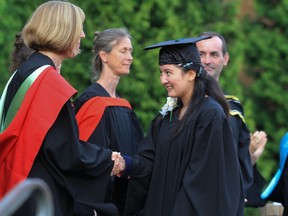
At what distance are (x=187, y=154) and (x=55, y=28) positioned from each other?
130 cm

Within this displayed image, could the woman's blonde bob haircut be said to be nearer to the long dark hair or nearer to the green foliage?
the long dark hair

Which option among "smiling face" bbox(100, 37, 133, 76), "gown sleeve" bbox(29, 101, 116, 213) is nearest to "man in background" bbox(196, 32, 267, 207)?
"smiling face" bbox(100, 37, 133, 76)

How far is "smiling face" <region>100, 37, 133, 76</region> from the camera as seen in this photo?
708 centimetres

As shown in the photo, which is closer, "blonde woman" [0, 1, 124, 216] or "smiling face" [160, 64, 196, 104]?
"blonde woman" [0, 1, 124, 216]

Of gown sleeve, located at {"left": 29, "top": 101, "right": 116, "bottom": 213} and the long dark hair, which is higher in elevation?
the long dark hair

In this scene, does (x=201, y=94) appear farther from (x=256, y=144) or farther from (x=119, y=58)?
(x=256, y=144)

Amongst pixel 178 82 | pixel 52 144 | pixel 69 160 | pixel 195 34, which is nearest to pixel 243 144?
pixel 178 82

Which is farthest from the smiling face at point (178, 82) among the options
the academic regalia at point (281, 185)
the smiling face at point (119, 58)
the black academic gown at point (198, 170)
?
the academic regalia at point (281, 185)

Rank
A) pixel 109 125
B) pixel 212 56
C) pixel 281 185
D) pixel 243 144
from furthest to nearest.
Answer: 1. pixel 212 56
2. pixel 243 144
3. pixel 281 185
4. pixel 109 125

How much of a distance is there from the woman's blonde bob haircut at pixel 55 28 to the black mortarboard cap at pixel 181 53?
69cm

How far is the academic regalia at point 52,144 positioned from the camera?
17.6 ft

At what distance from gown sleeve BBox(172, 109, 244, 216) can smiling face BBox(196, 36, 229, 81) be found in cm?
164

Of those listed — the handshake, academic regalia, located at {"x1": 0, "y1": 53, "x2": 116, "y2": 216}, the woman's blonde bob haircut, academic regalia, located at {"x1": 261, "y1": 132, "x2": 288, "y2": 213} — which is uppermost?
the woman's blonde bob haircut

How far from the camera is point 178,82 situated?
19.6 feet
